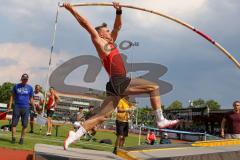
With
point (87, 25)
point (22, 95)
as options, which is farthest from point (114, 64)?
point (22, 95)

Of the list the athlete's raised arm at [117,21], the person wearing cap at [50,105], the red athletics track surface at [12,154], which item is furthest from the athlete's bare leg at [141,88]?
the person wearing cap at [50,105]

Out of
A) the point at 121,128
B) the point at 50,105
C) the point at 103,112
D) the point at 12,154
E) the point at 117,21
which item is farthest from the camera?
the point at 50,105

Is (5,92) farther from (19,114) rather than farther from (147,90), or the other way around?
(147,90)

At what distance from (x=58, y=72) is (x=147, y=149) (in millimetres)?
2158

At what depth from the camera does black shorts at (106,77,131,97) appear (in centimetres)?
576

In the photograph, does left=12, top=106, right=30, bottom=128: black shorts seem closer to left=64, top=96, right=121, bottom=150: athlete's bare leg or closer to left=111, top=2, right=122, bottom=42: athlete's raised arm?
left=64, top=96, right=121, bottom=150: athlete's bare leg

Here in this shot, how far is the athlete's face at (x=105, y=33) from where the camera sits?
598cm

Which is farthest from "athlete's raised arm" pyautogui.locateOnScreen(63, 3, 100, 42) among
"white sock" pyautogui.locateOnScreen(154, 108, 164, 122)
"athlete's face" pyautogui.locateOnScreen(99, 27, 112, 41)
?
"white sock" pyautogui.locateOnScreen(154, 108, 164, 122)

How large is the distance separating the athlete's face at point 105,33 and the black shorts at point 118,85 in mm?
611

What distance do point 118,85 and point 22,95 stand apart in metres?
4.62

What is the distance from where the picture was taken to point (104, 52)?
5836mm

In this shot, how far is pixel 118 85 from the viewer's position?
5758mm

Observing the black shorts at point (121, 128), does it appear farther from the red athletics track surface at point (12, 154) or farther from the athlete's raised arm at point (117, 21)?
the athlete's raised arm at point (117, 21)

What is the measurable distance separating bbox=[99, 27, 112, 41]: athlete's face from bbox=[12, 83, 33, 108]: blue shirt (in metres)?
4.39
